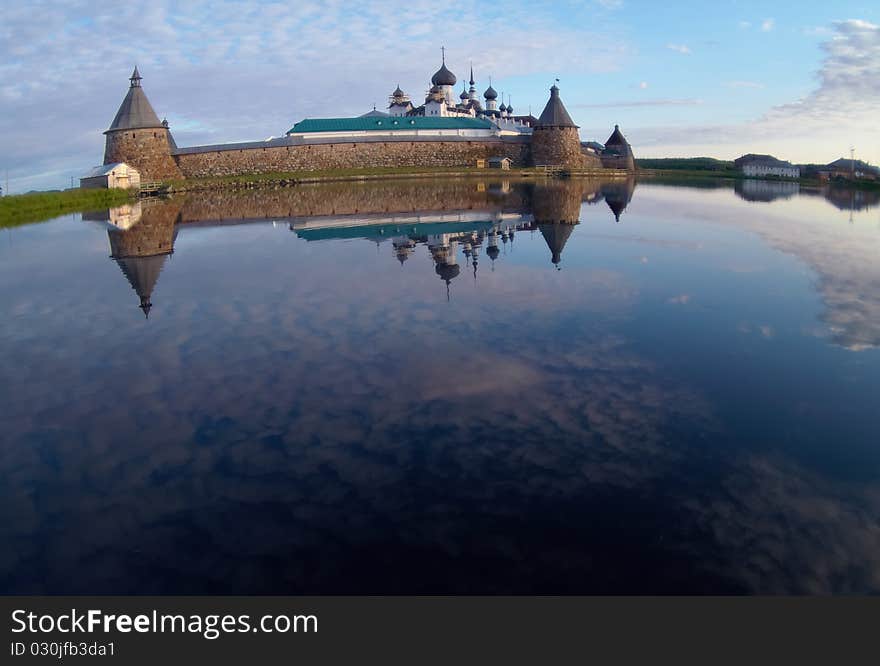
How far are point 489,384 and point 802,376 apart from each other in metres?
Result: 2.93

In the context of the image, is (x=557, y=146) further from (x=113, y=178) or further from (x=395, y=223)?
(x=395, y=223)

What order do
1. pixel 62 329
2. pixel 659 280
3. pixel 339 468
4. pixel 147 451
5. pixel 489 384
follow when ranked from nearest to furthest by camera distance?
pixel 339 468
pixel 147 451
pixel 489 384
pixel 62 329
pixel 659 280

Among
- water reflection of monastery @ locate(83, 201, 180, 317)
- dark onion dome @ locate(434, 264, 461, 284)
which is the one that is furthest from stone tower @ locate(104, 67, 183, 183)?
dark onion dome @ locate(434, 264, 461, 284)

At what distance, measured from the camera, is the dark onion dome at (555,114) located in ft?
172

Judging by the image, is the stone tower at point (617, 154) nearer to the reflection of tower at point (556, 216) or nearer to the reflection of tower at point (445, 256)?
the reflection of tower at point (556, 216)

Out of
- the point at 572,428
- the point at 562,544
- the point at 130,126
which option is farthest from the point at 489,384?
the point at 130,126

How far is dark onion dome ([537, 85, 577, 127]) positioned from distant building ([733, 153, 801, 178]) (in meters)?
26.9

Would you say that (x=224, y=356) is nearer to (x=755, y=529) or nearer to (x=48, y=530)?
(x=48, y=530)

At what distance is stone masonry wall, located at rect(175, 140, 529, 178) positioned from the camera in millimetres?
51500

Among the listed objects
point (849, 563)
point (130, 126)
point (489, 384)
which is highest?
point (130, 126)

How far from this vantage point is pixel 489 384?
237 inches

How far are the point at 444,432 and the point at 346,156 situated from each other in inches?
2053

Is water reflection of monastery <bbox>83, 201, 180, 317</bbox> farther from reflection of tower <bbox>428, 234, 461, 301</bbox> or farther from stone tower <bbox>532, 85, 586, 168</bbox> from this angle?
stone tower <bbox>532, 85, 586, 168</bbox>

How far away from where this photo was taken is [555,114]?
52531mm
